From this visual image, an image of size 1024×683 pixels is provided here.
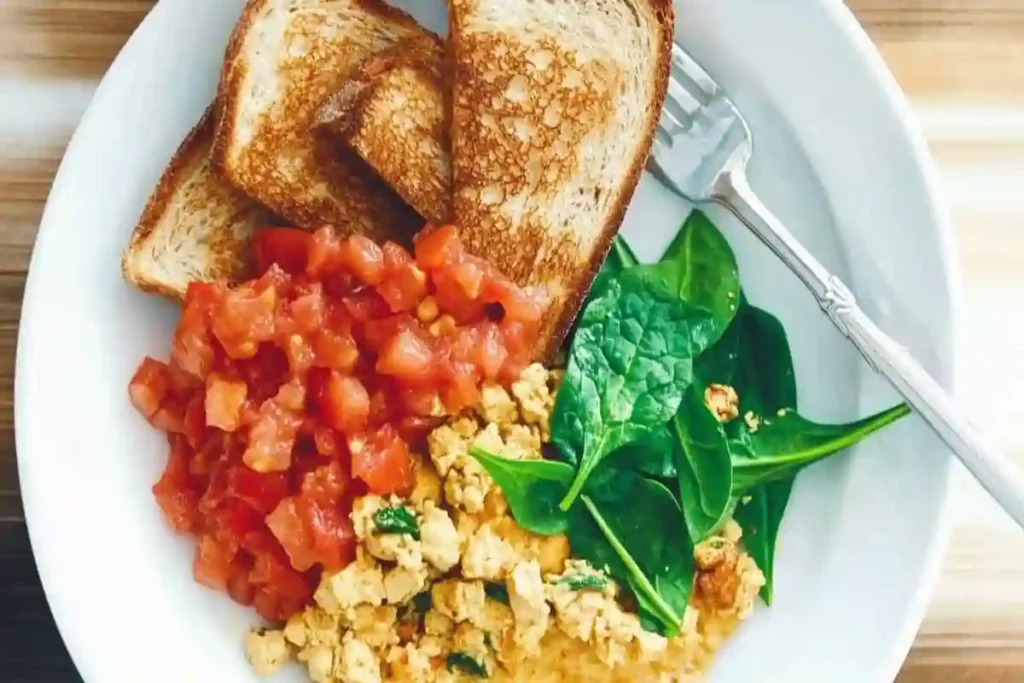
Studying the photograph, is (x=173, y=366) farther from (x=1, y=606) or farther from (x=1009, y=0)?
(x=1009, y=0)

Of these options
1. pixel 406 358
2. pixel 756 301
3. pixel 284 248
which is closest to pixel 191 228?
pixel 284 248

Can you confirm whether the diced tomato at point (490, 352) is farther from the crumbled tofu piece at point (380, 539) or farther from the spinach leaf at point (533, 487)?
the crumbled tofu piece at point (380, 539)

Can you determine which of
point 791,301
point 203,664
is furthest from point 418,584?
point 791,301

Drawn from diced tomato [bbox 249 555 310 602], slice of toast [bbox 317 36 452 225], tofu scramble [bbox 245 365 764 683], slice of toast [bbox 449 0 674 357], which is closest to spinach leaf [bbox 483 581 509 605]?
tofu scramble [bbox 245 365 764 683]

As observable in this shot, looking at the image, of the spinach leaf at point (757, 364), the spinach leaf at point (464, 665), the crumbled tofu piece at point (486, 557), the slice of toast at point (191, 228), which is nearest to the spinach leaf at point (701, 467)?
the spinach leaf at point (757, 364)

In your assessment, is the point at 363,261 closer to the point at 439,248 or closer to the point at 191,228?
the point at 439,248

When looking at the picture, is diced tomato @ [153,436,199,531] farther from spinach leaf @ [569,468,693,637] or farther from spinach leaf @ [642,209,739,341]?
spinach leaf @ [642,209,739,341]
